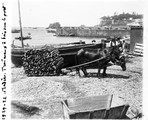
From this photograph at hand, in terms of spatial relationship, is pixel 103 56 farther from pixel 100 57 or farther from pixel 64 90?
pixel 64 90

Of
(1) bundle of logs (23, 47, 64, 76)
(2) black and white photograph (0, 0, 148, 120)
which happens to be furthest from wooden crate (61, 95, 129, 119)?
(1) bundle of logs (23, 47, 64, 76)

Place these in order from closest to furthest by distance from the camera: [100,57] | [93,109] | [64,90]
A: [93,109]
[64,90]
[100,57]

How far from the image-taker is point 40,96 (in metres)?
9.52

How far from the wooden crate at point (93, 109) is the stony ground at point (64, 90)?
652 mm

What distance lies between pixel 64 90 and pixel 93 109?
3.19 m

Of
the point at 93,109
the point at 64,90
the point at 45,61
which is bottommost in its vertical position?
the point at 64,90

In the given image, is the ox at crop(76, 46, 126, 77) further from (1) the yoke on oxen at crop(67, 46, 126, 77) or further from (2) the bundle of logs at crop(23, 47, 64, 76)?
(2) the bundle of logs at crop(23, 47, 64, 76)

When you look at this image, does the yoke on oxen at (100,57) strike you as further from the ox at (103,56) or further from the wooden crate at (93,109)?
the wooden crate at (93,109)

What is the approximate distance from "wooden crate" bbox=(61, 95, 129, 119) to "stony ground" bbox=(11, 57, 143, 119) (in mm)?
652

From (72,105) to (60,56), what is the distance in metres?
6.59

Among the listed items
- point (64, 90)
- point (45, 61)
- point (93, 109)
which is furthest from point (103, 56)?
point (93, 109)

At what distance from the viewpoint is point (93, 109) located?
7043 mm
